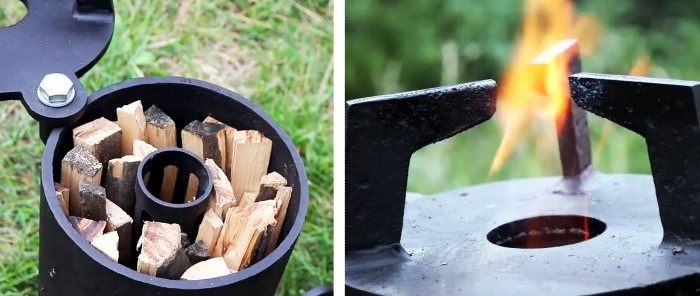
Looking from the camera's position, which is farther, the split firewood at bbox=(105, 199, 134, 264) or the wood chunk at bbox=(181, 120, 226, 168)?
the wood chunk at bbox=(181, 120, 226, 168)

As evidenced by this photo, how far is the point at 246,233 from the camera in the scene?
136 centimetres

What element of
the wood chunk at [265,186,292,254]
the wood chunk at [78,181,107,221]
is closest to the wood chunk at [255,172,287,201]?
the wood chunk at [265,186,292,254]

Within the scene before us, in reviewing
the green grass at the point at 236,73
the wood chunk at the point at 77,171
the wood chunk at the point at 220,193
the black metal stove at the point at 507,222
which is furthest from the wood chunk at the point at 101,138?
the green grass at the point at 236,73

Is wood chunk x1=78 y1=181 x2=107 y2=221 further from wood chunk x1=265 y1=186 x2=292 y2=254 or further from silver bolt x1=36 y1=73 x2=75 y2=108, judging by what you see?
wood chunk x1=265 y1=186 x2=292 y2=254

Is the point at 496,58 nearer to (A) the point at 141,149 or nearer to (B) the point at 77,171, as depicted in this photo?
(A) the point at 141,149

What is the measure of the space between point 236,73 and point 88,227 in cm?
107

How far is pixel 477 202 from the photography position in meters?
1.61

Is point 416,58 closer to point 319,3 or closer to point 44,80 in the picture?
point 319,3

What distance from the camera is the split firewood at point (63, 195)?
4.33ft

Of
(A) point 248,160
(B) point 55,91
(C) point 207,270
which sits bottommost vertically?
(C) point 207,270

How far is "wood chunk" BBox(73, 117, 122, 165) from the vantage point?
1.40 m

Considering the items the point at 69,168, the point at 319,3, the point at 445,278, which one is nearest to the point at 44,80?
the point at 69,168

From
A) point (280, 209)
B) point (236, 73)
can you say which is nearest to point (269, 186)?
point (280, 209)

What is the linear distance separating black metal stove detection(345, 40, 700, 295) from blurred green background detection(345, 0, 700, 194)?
1005 mm
